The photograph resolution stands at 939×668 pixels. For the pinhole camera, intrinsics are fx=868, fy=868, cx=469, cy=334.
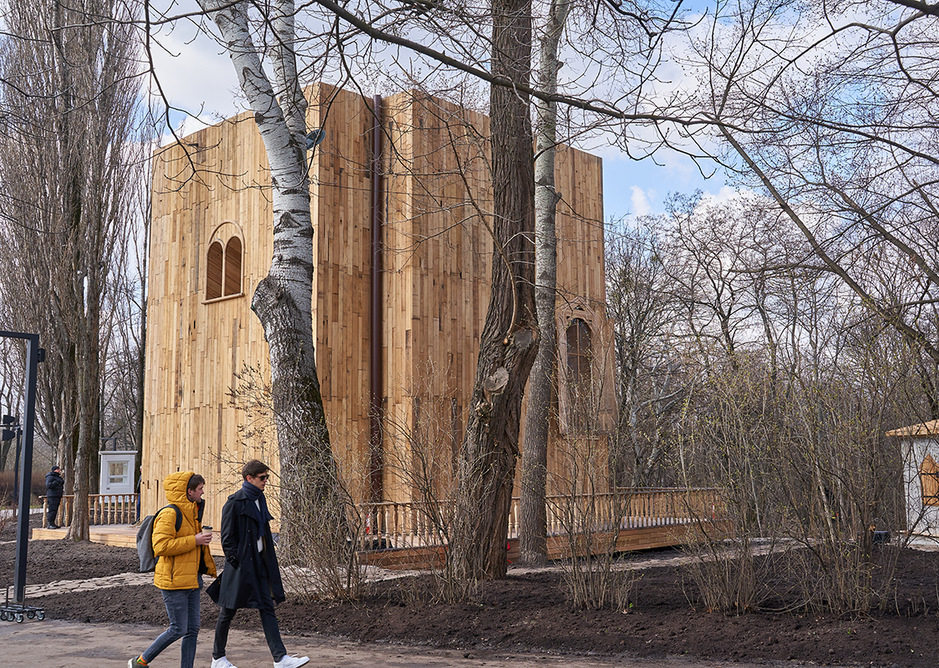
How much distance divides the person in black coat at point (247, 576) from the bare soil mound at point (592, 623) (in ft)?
4.96

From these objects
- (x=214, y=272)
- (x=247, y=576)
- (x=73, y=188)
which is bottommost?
(x=247, y=576)

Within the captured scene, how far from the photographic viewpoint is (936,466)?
30.9 feet

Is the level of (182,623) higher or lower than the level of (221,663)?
higher

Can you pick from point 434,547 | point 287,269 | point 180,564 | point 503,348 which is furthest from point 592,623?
point 287,269

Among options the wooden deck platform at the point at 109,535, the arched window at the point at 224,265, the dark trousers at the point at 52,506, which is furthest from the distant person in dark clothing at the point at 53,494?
the arched window at the point at 224,265

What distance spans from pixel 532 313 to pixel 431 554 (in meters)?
2.96

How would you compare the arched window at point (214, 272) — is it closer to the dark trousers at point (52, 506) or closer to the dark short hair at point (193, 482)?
the dark trousers at point (52, 506)

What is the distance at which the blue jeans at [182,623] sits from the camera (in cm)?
598

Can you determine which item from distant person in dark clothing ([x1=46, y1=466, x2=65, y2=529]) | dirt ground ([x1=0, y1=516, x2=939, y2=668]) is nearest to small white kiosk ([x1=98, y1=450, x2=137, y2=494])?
distant person in dark clothing ([x1=46, y1=466, x2=65, y2=529])

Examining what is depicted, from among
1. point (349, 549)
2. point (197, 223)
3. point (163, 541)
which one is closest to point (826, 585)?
point (349, 549)

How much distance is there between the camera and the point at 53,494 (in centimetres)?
2083

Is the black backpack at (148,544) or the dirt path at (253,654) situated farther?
the dirt path at (253,654)

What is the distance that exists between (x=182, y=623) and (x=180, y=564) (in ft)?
1.36

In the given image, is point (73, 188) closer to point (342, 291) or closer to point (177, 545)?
point (342, 291)
